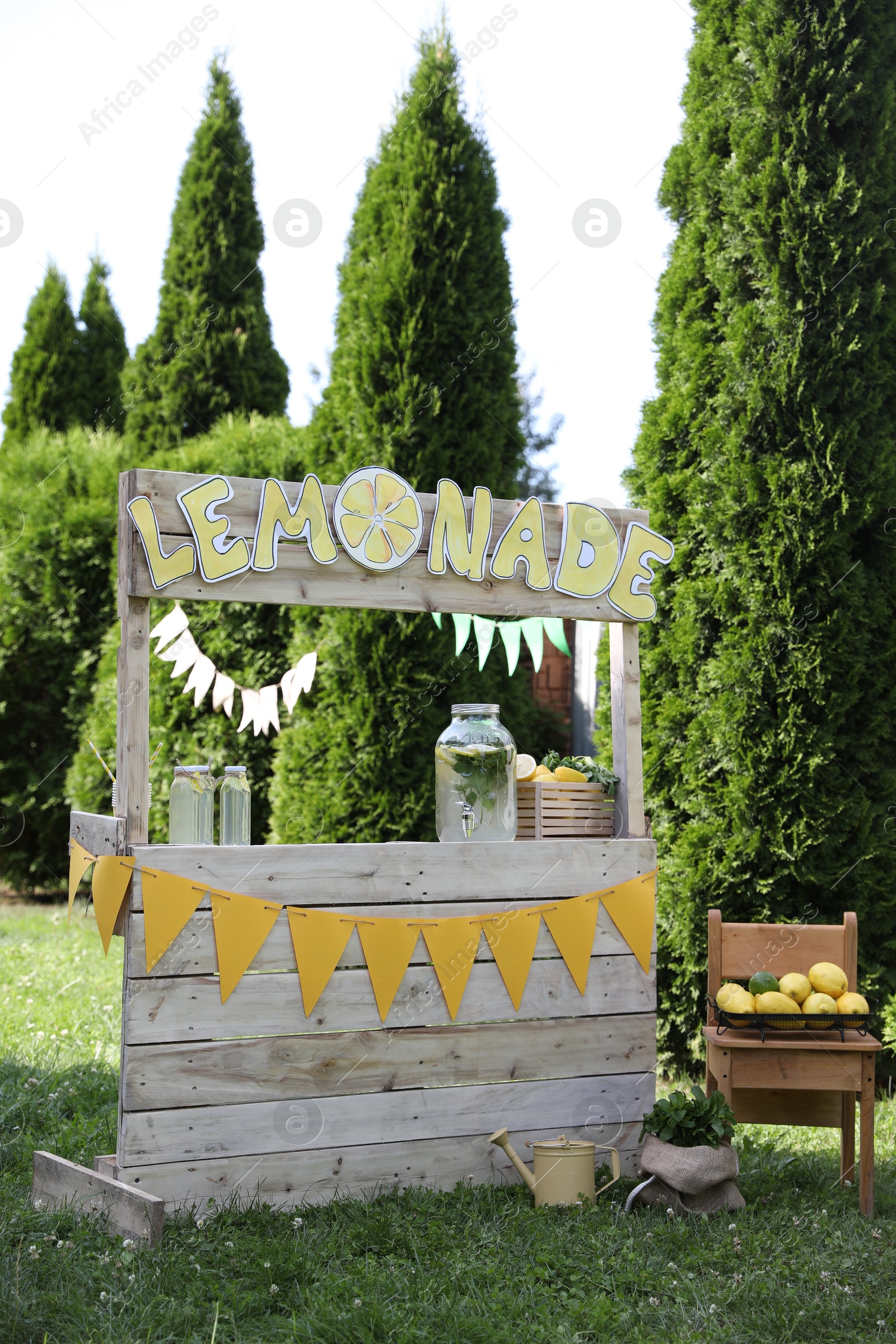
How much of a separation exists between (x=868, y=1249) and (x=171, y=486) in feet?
9.65

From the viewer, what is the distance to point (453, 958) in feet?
11.1

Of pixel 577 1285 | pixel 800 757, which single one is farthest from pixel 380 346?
pixel 577 1285

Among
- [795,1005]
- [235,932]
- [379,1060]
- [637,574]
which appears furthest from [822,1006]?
[235,932]

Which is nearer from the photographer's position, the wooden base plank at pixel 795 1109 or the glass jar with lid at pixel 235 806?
the glass jar with lid at pixel 235 806

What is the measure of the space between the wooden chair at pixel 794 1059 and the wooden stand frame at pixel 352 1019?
313 millimetres

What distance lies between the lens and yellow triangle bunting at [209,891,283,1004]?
3084 mm

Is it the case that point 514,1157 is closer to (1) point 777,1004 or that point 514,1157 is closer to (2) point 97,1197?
(1) point 777,1004

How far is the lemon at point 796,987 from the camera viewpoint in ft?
11.7

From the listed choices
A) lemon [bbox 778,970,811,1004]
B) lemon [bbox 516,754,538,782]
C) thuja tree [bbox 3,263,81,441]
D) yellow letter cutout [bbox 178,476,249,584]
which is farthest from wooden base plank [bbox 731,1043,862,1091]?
thuja tree [bbox 3,263,81,441]

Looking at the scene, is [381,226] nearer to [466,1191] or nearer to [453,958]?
[453,958]

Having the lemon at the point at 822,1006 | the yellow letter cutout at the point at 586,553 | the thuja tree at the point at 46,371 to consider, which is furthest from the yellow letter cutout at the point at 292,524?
the thuja tree at the point at 46,371

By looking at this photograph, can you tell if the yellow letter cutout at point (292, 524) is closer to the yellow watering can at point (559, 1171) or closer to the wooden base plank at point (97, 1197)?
the wooden base plank at point (97, 1197)

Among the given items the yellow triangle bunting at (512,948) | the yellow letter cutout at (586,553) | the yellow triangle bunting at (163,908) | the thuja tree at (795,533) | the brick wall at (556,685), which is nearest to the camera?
the yellow triangle bunting at (163,908)

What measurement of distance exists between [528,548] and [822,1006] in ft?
5.82
